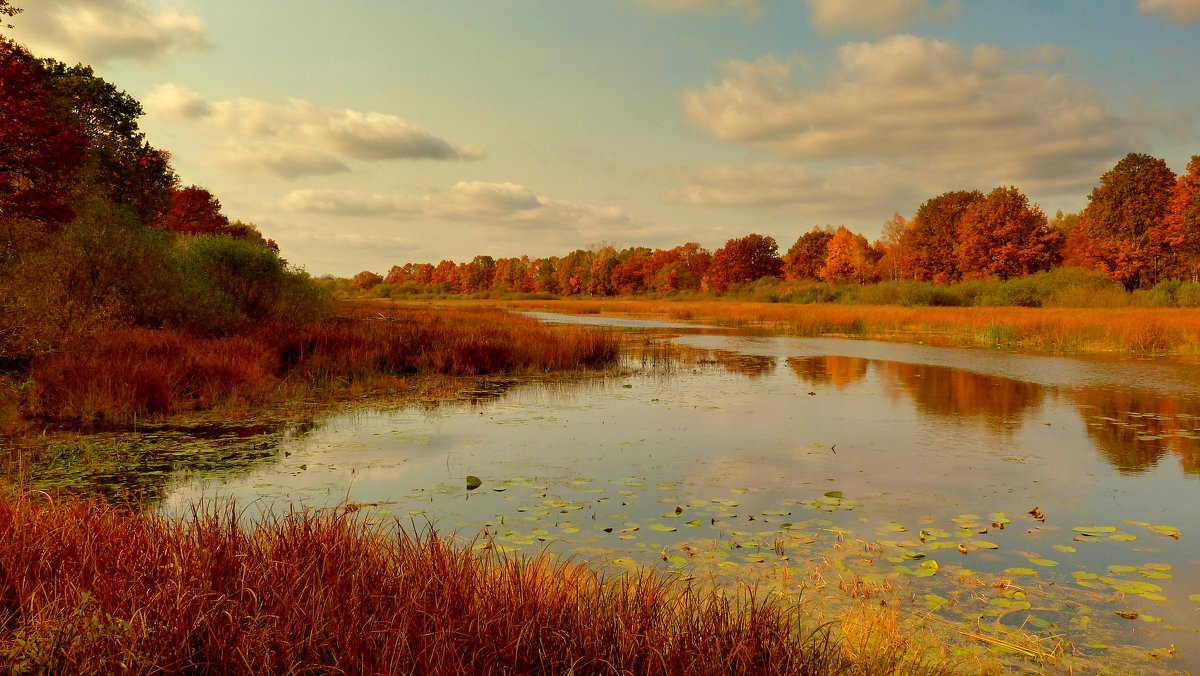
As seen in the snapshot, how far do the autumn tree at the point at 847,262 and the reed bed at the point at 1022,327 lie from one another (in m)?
34.2

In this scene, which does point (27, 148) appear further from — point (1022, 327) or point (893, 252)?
point (893, 252)

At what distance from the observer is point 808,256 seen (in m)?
84.1

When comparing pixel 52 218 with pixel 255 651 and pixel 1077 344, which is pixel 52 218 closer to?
pixel 255 651

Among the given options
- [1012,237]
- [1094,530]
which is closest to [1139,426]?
[1094,530]

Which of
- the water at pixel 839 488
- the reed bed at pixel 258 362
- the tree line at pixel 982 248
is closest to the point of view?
the water at pixel 839 488

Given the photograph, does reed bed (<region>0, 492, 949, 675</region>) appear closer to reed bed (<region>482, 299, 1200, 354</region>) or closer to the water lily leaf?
the water lily leaf

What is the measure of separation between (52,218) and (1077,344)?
1331 inches

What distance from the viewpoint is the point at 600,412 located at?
11734 mm

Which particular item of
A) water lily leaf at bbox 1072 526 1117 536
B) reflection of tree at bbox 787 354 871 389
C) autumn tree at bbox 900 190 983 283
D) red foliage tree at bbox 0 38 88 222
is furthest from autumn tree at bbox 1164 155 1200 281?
red foliage tree at bbox 0 38 88 222

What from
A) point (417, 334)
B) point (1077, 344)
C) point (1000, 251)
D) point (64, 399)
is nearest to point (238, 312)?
point (417, 334)

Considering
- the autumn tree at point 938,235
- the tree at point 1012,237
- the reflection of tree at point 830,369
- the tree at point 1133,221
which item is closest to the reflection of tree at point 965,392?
the reflection of tree at point 830,369

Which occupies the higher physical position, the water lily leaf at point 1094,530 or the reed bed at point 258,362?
the reed bed at point 258,362

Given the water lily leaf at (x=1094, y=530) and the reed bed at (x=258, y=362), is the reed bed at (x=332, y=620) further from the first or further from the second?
the reed bed at (x=258, y=362)

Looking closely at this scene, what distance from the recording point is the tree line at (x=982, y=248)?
41.0 m
